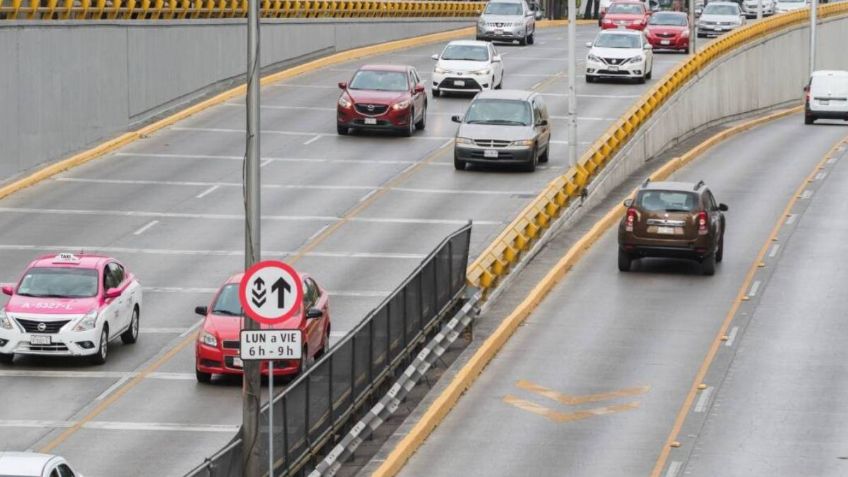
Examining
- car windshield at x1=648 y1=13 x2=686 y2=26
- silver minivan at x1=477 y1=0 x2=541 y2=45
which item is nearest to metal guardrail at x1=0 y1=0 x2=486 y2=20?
silver minivan at x1=477 y1=0 x2=541 y2=45

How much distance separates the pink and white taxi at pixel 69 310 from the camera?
2680 cm

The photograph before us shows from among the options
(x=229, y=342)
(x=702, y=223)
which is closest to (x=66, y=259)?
(x=229, y=342)

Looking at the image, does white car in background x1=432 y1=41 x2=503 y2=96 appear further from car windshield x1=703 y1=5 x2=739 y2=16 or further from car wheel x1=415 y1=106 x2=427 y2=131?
car windshield x1=703 y1=5 x2=739 y2=16

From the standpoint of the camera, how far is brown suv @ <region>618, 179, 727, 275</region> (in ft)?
115

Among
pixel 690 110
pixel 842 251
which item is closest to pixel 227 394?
pixel 842 251

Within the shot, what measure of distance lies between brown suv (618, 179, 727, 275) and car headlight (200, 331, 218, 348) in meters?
11.6

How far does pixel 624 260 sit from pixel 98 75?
18.2 m

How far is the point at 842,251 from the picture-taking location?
38.3 meters

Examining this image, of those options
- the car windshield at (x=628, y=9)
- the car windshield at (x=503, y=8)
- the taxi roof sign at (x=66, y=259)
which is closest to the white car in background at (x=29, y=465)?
the taxi roof sign at (x=66, y=259)

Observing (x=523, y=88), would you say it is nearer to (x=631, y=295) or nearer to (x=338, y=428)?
(x=631, y=295)

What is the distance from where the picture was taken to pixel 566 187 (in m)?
A: 39.8

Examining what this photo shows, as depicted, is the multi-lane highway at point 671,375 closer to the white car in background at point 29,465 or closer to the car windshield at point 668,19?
the white car in background at point 29,465

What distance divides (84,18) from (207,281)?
17.1 m

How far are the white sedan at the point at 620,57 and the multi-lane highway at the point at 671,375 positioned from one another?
20.5 meters
